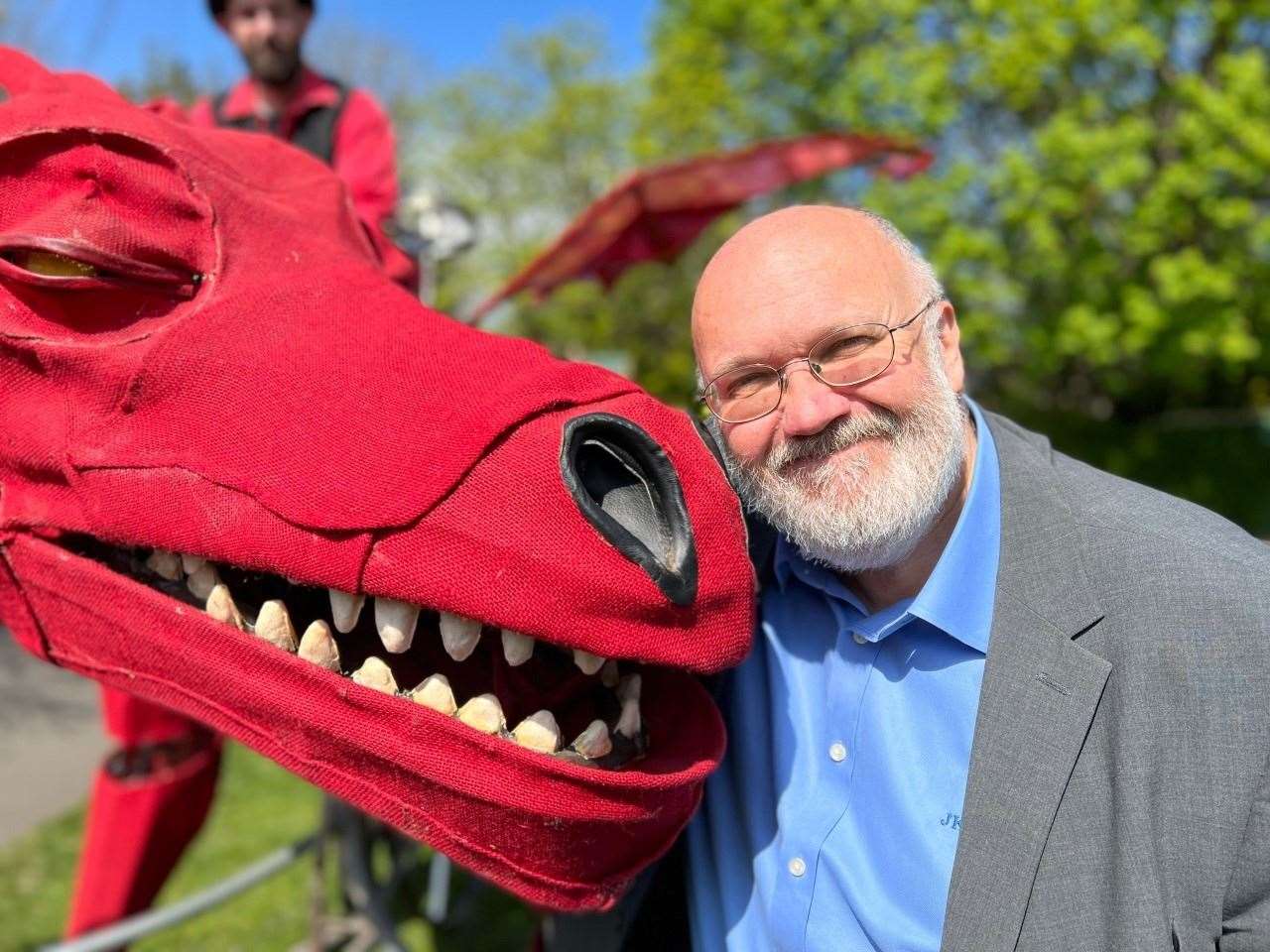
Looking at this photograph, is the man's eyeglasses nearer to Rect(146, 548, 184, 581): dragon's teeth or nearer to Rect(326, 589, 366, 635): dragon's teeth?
Rect(326, 589, 366, 635): dragon's teeth

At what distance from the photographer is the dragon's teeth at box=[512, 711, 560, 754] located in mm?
1202

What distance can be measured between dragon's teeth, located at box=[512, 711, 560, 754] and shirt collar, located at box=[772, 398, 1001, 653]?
57cm

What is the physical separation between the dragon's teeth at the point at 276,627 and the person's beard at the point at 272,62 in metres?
1.74

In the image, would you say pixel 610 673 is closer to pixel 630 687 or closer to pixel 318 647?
pixel 630 687

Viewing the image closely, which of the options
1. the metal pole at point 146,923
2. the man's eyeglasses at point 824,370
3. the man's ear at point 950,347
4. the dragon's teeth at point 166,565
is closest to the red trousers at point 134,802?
the metal pole at point 146,923

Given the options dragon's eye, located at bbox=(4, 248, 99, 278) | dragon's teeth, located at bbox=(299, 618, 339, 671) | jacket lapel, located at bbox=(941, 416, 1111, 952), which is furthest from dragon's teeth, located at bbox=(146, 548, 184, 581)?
jacket lapel, located at bbox=(941, 416, 1111, 952)

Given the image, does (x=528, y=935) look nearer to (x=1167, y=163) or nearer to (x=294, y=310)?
(x=294, y=310)

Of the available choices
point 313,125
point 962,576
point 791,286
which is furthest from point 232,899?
point 791,286

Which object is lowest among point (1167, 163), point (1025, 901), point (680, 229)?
point (1167, 163)

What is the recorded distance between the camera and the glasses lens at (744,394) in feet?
4.94

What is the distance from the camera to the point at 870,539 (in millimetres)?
1489

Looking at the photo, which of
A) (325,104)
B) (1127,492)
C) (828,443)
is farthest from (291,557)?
(325,104)

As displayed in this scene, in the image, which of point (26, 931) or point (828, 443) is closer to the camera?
point (828, 443)

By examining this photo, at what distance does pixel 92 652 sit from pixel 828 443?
102 cm
